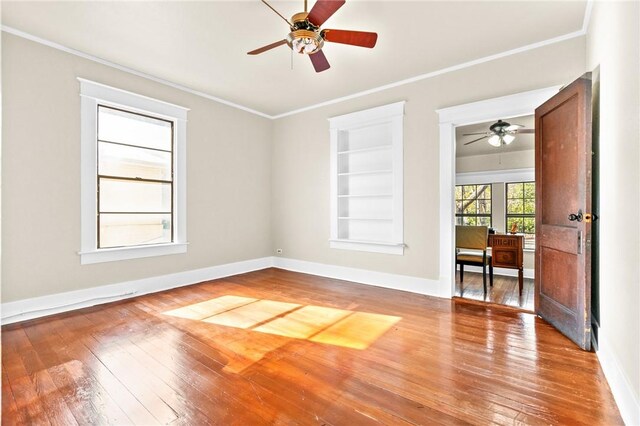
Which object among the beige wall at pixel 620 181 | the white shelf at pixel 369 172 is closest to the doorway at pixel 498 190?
the white shelf at pixel 369 172

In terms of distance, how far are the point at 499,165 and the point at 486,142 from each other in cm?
66

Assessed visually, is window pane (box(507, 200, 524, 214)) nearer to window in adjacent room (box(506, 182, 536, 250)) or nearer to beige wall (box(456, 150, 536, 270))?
window in adjacent room (box(506, 182, 536, 250))

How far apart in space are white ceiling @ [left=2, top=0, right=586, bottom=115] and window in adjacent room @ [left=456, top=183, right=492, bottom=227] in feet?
11.9

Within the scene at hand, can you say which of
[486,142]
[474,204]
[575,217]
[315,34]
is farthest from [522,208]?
[315,34]

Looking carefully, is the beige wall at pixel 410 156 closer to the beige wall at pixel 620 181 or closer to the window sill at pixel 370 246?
the window sill at pixel 370 246

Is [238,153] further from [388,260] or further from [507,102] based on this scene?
[507,102]

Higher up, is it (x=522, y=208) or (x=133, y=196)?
(x=133, y=196)

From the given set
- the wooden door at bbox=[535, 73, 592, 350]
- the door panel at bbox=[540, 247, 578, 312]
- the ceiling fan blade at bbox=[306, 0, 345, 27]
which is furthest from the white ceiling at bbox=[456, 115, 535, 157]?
the ceiling fan blade at bbox=[306, 0, 345, 27]

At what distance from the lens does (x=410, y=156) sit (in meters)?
4.27

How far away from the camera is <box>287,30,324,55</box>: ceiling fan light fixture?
2.46 meters

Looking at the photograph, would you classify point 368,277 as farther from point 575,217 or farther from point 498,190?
point 498,190

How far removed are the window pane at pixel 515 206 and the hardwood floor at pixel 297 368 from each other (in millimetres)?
3579

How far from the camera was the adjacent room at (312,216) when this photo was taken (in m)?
1.90

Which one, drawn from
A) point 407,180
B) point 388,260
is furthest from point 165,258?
point 407,180
